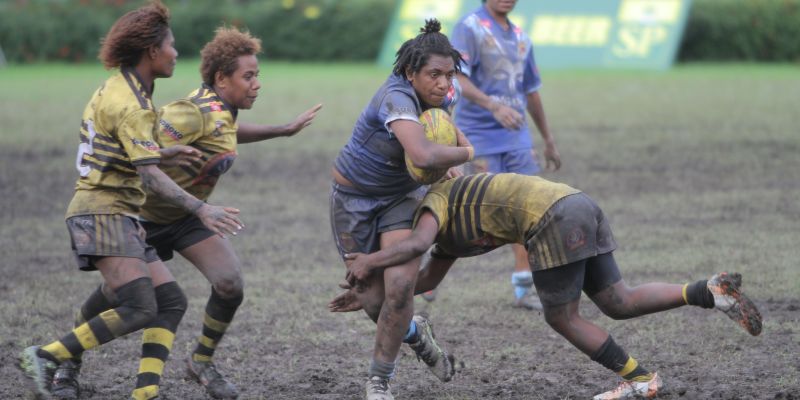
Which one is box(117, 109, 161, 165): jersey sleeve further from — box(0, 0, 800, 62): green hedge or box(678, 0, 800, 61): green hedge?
box(0, 0, 800, 62): green hedge

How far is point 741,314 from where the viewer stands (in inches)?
197

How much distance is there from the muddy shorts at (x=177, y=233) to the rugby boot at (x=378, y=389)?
1176 mm

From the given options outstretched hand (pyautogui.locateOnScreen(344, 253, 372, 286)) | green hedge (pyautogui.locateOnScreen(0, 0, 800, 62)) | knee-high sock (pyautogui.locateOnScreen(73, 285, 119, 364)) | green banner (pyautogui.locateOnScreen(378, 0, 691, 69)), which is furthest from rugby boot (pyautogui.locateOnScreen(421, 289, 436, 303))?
green hedge (pyautogui.locateOnScreen(0, 0, 800, 62))

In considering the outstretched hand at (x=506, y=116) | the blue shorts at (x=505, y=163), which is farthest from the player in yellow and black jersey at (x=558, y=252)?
the blue shorts at (x=505, y=163)

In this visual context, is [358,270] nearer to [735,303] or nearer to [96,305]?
[96,305]

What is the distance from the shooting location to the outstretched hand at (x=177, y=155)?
5.11 m

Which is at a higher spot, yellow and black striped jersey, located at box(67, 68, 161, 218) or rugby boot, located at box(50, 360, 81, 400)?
yellow and black striped jersey, located at box(67, 68, 161, 218)

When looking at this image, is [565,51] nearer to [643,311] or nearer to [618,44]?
[618,44]

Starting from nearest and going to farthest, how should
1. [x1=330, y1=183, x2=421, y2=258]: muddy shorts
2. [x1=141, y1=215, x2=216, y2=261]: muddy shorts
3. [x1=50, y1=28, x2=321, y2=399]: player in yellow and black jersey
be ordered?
[x1=330, y1=183, x2=421, y2=258]: muddy shorts
[x1=50, y1=28, x2=321, y2=399]: player in yellow and black jersey
[x1=141, y1=215, x2=216, y2=261]: muddy shorts

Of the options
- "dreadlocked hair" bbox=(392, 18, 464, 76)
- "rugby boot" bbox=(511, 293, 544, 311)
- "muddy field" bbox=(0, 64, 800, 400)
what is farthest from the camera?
"rugby boot" bbox=(511, 293, 544, 311)

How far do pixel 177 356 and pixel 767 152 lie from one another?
9.17 metres

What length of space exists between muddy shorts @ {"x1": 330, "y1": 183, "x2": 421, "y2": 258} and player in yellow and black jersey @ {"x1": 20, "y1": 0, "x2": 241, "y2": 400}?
2.15ft

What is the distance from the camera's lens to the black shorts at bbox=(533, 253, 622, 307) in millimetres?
5113

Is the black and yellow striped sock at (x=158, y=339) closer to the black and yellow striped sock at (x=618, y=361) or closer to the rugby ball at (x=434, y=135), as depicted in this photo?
the rugby ball at (x=434, y=135)
